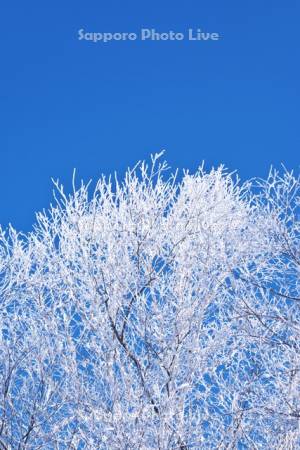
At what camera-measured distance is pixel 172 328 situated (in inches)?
326

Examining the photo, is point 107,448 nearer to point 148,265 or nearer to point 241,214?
point 148,265

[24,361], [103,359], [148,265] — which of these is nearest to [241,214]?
[148,265]

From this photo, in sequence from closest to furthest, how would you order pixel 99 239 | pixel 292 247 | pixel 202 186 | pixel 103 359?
pixel 292 247 → pixel 103 359 → pixel 99 239 → pixel 202 186

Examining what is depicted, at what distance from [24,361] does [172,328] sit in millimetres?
2016

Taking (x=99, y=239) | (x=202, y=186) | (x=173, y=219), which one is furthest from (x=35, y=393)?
(x=202, y=186)

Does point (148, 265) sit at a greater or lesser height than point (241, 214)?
lesser

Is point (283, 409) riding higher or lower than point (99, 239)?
lower

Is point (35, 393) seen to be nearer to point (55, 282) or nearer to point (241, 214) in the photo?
point (55, 282)

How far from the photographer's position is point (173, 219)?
9445 mm

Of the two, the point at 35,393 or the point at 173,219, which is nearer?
the point at 35,393

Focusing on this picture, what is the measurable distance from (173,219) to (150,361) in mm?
2149

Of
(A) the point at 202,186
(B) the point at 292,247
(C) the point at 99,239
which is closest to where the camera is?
(B) the point at 292,247

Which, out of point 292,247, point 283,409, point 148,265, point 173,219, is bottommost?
point 283,409

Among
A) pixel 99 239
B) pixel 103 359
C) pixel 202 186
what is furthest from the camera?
pixel 202 186
